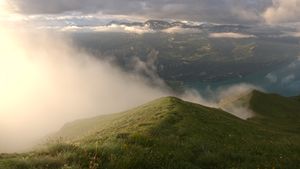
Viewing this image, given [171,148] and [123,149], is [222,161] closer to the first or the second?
[171,148]

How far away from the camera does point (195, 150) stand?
733 inches

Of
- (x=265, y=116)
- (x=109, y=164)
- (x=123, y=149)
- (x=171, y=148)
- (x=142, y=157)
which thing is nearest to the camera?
(x=109, y=164)

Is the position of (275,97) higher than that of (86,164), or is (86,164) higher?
(86,164)

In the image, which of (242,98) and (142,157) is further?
(242,98)

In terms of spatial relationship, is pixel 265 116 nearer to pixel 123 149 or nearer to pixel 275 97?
pixel 275 97

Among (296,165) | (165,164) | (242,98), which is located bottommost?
(242,98)

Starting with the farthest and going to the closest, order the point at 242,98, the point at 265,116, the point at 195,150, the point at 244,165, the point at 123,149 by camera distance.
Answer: the point at 242,98, the point at 265,116, the point at 195,150, the point at 244,165, the point at 123,149

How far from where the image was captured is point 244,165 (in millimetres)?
16031

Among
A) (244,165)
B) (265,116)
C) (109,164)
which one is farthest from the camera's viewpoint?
(265,116)

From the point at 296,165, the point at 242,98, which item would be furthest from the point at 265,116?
the point at 296,165

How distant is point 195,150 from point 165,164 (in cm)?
493

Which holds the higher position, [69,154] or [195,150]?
[69,154]

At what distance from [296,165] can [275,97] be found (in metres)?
191

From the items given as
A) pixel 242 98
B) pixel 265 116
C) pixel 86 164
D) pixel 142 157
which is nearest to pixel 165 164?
pixel 142 157
